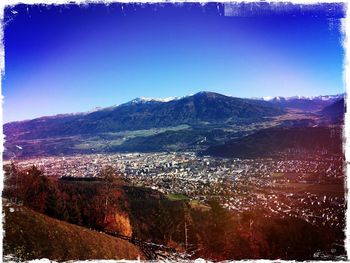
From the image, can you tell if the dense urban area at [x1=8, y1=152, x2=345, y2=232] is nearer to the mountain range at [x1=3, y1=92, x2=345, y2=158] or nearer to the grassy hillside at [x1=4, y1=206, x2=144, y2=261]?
the mountain range at [x1=3, y1=92, x2=345, y2=158]

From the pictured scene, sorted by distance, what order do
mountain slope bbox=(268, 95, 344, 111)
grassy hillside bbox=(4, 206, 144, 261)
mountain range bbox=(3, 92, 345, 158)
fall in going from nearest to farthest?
grassy hillside bbox=(4, 206, 144, 261) → mountain slope bbox=(268, 95, 344, 111) → mountain range bbox=(3, 92, 345, 158)

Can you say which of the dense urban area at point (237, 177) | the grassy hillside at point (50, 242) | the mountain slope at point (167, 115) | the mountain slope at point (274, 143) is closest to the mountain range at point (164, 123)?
the mountain slope at point (167, 115)

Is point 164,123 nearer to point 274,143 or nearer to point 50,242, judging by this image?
point 274,143

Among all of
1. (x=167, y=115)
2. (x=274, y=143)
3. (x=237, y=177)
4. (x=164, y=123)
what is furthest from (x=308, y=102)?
(x=167, y=115)

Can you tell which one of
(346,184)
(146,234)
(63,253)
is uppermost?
(346,184)

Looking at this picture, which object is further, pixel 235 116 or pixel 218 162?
pixel 235 116

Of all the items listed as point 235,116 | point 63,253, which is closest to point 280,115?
point 235,116

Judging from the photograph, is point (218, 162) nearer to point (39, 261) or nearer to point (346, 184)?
point (346, 184)

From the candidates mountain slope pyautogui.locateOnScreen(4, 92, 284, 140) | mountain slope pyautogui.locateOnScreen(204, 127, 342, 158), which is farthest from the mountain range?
mountain slope pyautogui.locateOnScreen(204, 127, 342, 158)
